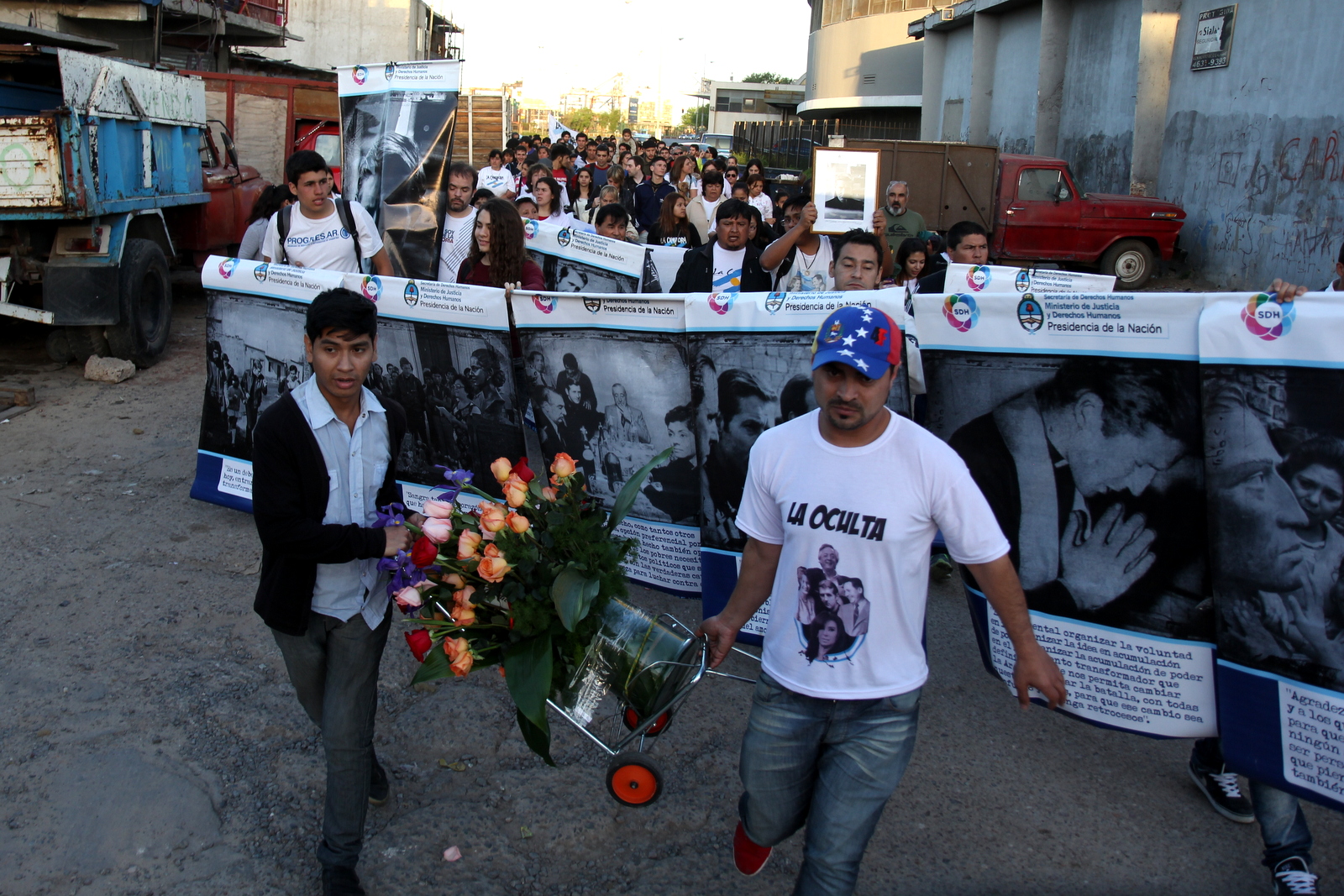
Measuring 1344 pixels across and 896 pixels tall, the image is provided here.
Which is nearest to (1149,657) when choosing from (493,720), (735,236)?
(493,720)

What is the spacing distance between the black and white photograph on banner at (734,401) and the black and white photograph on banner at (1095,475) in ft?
1.93

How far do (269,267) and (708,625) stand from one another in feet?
11.4

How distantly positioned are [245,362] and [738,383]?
2886 mm

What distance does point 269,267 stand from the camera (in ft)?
16.4

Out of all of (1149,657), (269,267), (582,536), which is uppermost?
(269,267)

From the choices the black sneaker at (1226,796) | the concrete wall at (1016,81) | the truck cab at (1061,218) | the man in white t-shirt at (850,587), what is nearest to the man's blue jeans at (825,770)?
the man in white t-shirt at (850,587)

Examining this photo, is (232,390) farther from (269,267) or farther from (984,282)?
(984,282)

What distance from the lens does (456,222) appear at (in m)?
6.68

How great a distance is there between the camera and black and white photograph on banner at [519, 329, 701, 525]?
3963 millimetres

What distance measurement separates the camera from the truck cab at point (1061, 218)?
613 inches

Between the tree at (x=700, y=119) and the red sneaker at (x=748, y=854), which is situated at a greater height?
the tree at (x=700, y=119)

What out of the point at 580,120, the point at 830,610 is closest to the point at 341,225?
the point at 830,610

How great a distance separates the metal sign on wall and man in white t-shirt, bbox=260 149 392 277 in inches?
625

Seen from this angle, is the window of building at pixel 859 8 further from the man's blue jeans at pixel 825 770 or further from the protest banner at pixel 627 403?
the man's blue jeans at pixel 825 770
